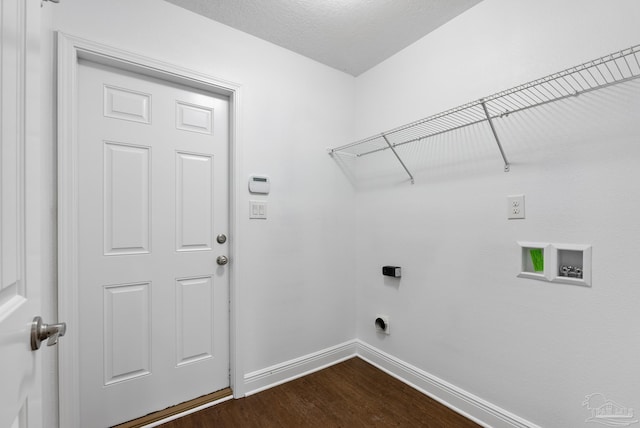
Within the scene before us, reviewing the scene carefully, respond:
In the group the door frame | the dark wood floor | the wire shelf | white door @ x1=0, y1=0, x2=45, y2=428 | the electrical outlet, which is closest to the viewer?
white door @ x1=0, y1=0, x2=45, y2=428

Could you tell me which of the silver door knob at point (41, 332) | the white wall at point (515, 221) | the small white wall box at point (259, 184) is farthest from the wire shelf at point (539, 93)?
the silver door knob at point (41, 332)

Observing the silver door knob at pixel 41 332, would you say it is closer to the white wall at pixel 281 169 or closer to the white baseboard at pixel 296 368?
the white wall at pixel 281 169

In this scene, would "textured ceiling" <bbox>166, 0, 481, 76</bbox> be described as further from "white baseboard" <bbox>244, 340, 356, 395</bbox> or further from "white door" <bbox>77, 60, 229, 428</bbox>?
"white baseboard" <bbox>244, 340, 356, 395</bbox>

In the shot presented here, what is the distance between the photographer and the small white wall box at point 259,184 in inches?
75.0

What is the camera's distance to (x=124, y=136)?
61.9 inches

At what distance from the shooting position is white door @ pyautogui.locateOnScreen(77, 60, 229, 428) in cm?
150

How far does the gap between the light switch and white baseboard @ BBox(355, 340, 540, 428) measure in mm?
1351

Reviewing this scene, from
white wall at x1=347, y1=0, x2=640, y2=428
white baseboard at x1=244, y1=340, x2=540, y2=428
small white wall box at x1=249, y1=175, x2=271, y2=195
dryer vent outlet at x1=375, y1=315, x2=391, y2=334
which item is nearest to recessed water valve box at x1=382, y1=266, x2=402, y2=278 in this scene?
white wall at x1=347, y1=0, x2=640, y2=428

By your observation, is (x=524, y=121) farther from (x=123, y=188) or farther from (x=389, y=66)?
(x=123, y=188)

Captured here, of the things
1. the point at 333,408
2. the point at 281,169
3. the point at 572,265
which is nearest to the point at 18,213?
the point at 281,169

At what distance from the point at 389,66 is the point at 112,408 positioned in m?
2.74

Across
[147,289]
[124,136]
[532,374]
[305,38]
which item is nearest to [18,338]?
[147,289]

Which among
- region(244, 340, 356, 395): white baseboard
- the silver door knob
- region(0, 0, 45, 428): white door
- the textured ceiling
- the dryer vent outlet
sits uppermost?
the textured ceiling

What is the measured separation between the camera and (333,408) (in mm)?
1729
